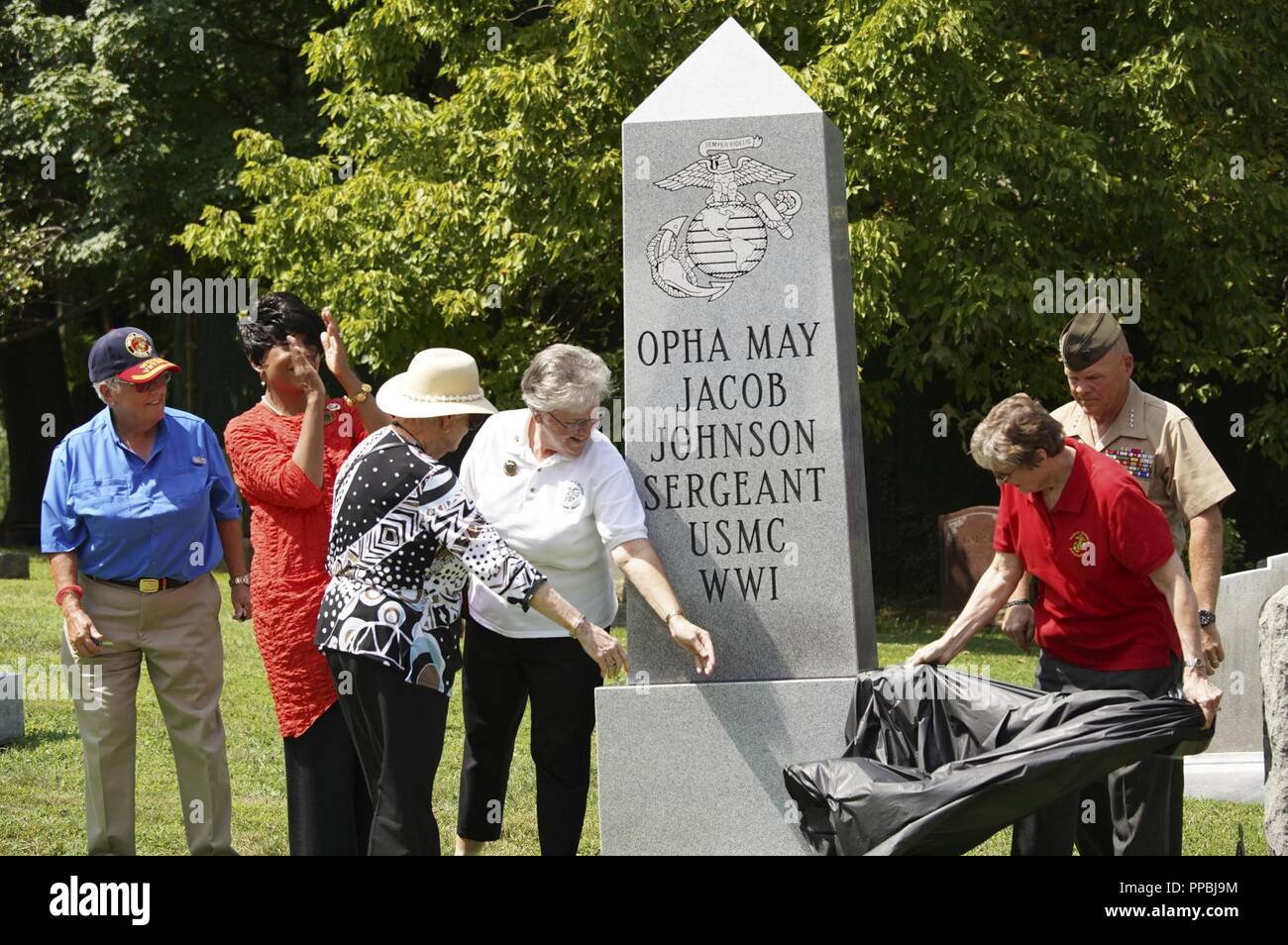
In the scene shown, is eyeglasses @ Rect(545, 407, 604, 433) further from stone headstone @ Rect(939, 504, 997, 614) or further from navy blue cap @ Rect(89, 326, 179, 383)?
stone headstone @ Rect(939, 504, 997, 614)

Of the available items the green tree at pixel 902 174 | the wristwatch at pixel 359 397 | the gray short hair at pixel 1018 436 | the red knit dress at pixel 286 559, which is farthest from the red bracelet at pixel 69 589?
the green tree at pixel 902 174

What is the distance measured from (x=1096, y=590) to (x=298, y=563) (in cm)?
250

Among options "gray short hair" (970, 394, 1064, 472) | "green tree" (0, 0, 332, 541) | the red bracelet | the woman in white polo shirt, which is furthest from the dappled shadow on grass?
"green tree" (0, 0, 332, 541)

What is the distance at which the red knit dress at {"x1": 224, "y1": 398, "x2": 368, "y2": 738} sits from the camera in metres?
5.30

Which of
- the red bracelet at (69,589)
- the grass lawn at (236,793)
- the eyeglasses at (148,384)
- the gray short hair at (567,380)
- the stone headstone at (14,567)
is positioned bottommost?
the grass lawn at (236,793)

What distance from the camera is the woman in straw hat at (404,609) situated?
4656 millimetres

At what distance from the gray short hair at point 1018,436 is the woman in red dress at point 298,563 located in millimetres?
2053

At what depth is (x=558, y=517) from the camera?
17.3 feet

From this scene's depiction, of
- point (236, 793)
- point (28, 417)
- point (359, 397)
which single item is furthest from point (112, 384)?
point (28, 417)

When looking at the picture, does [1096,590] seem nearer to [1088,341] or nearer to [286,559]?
[1088,341]

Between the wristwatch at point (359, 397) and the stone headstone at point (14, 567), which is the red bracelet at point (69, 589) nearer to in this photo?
the wristwatch at point (359, 397)

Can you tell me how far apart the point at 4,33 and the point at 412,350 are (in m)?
10.4

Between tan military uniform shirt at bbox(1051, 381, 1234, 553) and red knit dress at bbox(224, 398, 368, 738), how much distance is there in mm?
2430
